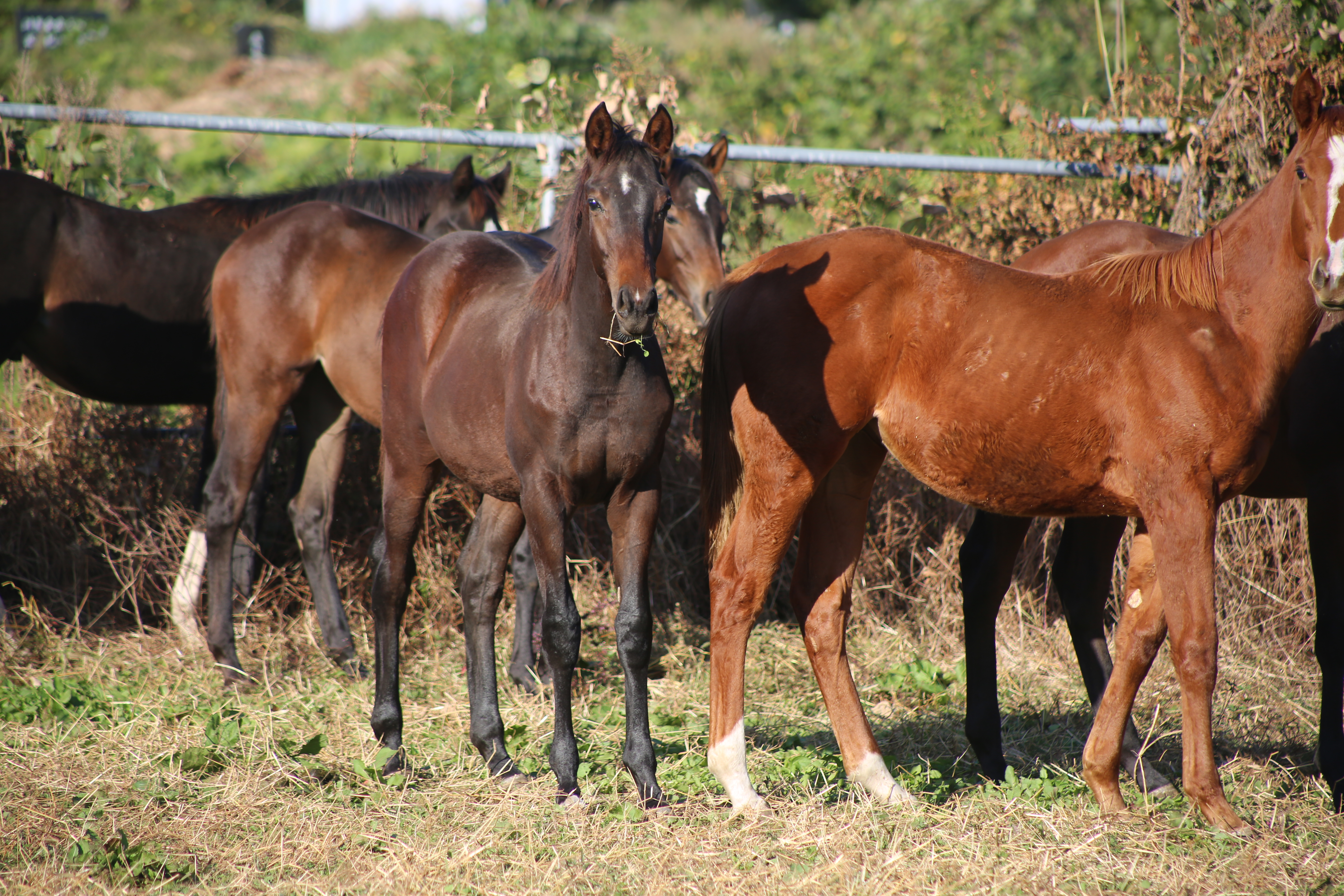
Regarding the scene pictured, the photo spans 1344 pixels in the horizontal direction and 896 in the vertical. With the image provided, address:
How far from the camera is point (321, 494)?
5316mm

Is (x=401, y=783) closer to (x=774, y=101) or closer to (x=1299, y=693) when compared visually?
(x=1299, y=693)

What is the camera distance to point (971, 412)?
128 inches

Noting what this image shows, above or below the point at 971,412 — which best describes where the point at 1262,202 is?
above

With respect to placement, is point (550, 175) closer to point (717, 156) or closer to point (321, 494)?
point (717, 156)

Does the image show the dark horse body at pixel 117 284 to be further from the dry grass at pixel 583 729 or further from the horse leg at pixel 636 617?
the horse leg at pixel 636 617

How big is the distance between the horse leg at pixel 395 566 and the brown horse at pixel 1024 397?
46.6 inches

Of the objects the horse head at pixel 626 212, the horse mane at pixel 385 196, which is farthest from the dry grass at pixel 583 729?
the horse head at pixel 626 212

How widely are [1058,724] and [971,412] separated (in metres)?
1.86

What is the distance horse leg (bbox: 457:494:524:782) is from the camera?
3820mm

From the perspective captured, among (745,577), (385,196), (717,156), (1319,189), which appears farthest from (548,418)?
(385,196)

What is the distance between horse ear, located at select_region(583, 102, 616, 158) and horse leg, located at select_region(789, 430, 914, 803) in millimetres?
1309

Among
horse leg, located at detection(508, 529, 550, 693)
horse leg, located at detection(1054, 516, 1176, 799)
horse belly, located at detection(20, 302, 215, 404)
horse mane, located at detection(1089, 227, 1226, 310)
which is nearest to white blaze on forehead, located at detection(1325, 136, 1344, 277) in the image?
horse mane, located at detection(1089, 227, 1226, 310)

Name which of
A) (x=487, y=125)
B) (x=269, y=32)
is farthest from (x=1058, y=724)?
(x=269, y=32)

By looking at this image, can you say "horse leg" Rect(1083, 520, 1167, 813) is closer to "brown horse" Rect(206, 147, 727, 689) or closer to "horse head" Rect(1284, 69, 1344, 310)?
"horse head" Rect(1284, 69, 1344, 310)
